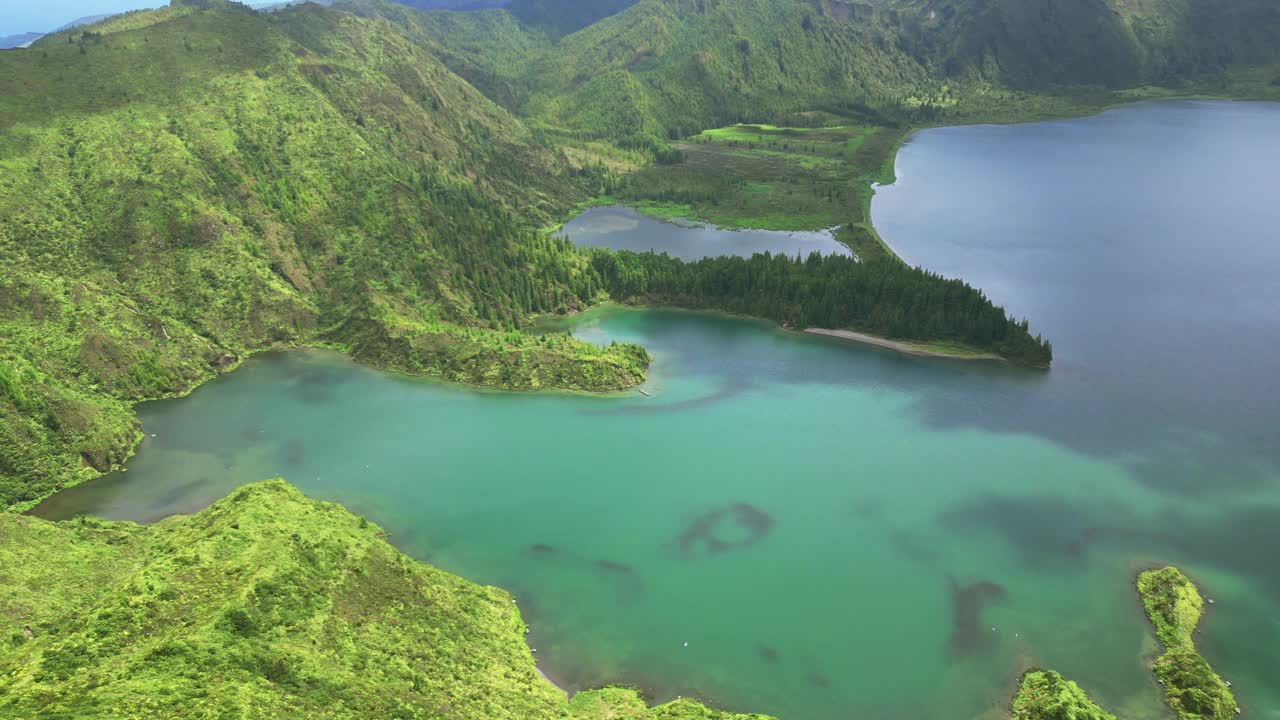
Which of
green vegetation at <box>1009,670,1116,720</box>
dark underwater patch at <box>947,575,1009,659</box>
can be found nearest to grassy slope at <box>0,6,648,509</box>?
dark underwater patch at <box>947,575,1009,659</box>

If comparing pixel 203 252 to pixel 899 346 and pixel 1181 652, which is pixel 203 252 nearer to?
pixel 899 346

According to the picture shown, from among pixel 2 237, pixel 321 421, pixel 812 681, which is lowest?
pixel 812 681

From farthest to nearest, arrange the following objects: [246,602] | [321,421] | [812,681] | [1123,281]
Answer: [1123,281] < [321,421] < [812,681] < [246,602]

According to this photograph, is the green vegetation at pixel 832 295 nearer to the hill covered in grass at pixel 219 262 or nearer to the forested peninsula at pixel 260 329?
the forested peninsula at pixel 260 329

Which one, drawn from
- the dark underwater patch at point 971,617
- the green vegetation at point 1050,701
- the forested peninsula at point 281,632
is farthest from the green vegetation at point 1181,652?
the dark underwater patch at point 971,617

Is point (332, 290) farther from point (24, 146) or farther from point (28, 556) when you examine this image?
point (28, 556)

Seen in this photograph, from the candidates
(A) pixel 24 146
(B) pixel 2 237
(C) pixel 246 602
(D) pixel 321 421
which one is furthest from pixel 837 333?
(A) pixel 24 146
